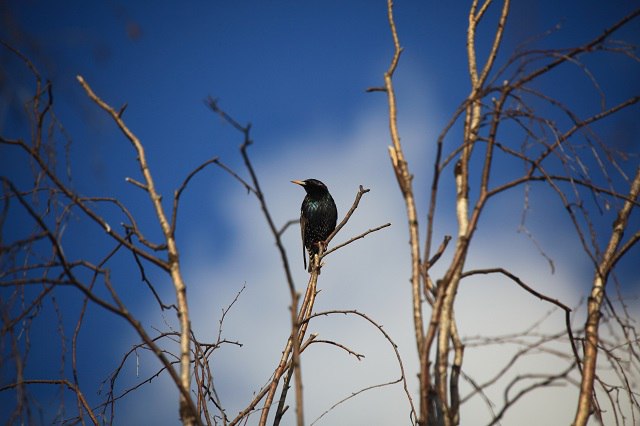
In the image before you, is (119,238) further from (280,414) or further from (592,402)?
(592,402)

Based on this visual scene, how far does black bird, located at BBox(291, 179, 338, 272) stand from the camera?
26.3ft

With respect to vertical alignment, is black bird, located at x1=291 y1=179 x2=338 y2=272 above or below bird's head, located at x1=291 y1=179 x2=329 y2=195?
below

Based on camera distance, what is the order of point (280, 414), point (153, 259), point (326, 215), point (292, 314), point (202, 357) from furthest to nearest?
point (326, 215) < point (202, 357) < point (280, 414) < point (153, 259) < point (292, 314)

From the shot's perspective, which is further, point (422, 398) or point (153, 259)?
point (153, 259)

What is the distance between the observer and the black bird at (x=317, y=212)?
802 centimetres

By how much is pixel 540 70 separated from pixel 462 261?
2.08ft

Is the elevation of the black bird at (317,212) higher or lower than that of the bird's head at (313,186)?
lower

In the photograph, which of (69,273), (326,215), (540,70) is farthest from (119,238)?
(326,215)

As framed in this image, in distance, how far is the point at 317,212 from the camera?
26.3ft

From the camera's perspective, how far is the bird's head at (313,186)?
812 cm

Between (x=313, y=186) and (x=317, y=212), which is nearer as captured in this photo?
(x=317, y=212)

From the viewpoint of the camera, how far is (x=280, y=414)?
2.24 metres

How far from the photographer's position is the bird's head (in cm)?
812

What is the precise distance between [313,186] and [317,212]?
449 mm
